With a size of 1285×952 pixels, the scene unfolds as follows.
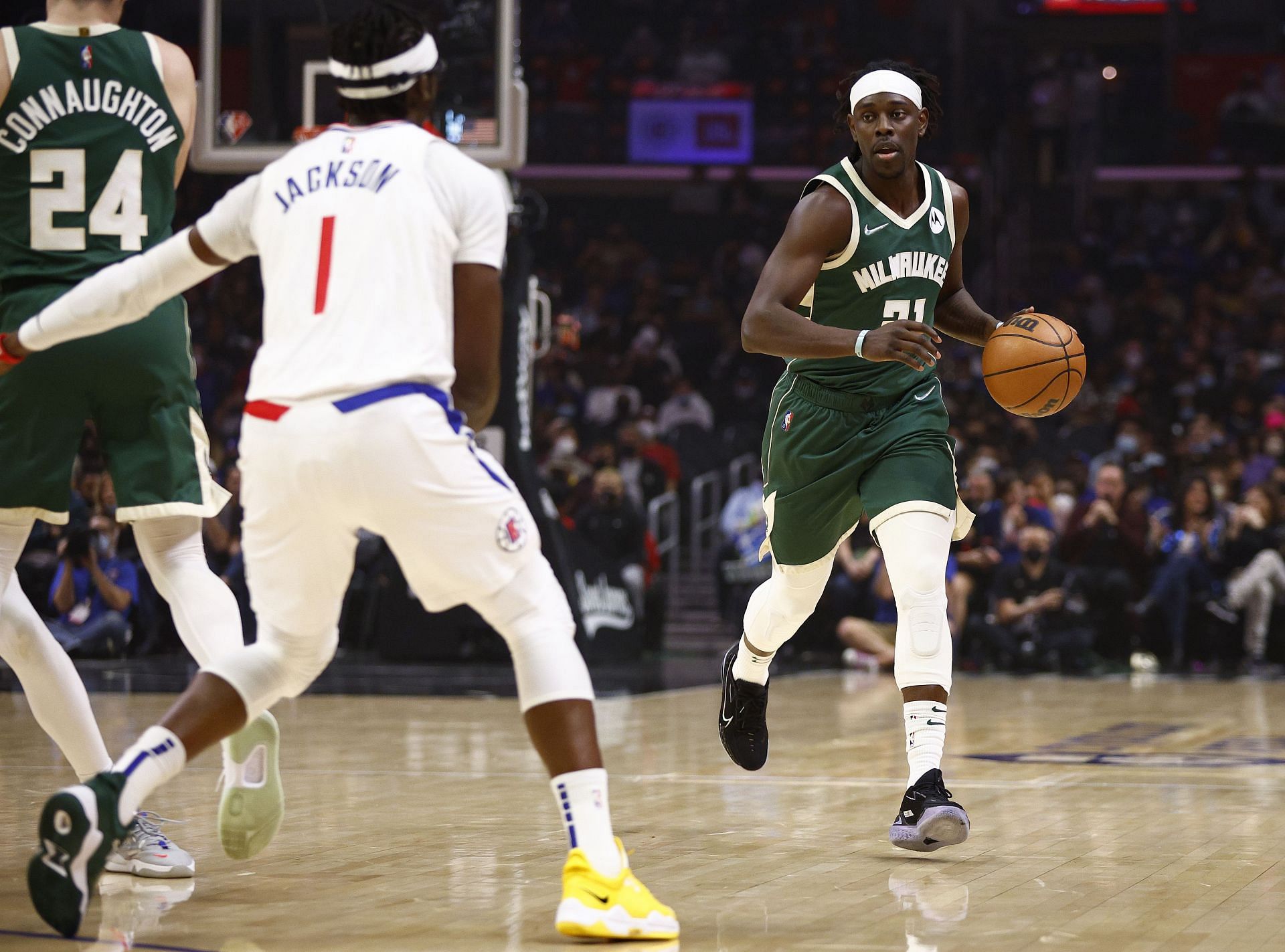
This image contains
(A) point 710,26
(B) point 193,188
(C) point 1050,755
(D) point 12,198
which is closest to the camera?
(D) point 12,198

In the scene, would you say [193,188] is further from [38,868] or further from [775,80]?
[38,868]

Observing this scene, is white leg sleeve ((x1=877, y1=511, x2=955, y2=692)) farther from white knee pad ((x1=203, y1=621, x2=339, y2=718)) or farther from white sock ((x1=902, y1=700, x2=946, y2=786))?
white knee pad ((x1=203, y1=621, x2=339, y2=718))

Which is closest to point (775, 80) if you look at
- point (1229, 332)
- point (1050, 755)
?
point (1229, 332)

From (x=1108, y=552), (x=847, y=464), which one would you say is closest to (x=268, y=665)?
(x=847, y=464)

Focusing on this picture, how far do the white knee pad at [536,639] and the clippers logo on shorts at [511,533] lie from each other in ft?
0.19

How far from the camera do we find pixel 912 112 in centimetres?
506

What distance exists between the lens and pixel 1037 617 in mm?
13133

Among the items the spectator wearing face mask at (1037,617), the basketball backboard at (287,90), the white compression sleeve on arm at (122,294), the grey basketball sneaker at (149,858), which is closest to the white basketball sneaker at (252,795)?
the grey basketball sneaker at (149,858)

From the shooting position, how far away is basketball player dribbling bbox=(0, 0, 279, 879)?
4.20 metres

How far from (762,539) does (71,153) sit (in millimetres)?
10082

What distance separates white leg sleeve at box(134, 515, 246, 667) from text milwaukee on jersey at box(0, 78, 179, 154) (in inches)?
38.9

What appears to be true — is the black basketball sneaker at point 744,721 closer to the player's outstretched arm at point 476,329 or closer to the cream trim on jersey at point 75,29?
the player's outstretched arm at point 476,329

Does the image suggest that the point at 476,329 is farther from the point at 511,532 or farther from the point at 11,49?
the point at 11,49

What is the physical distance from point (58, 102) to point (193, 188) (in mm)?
18133
